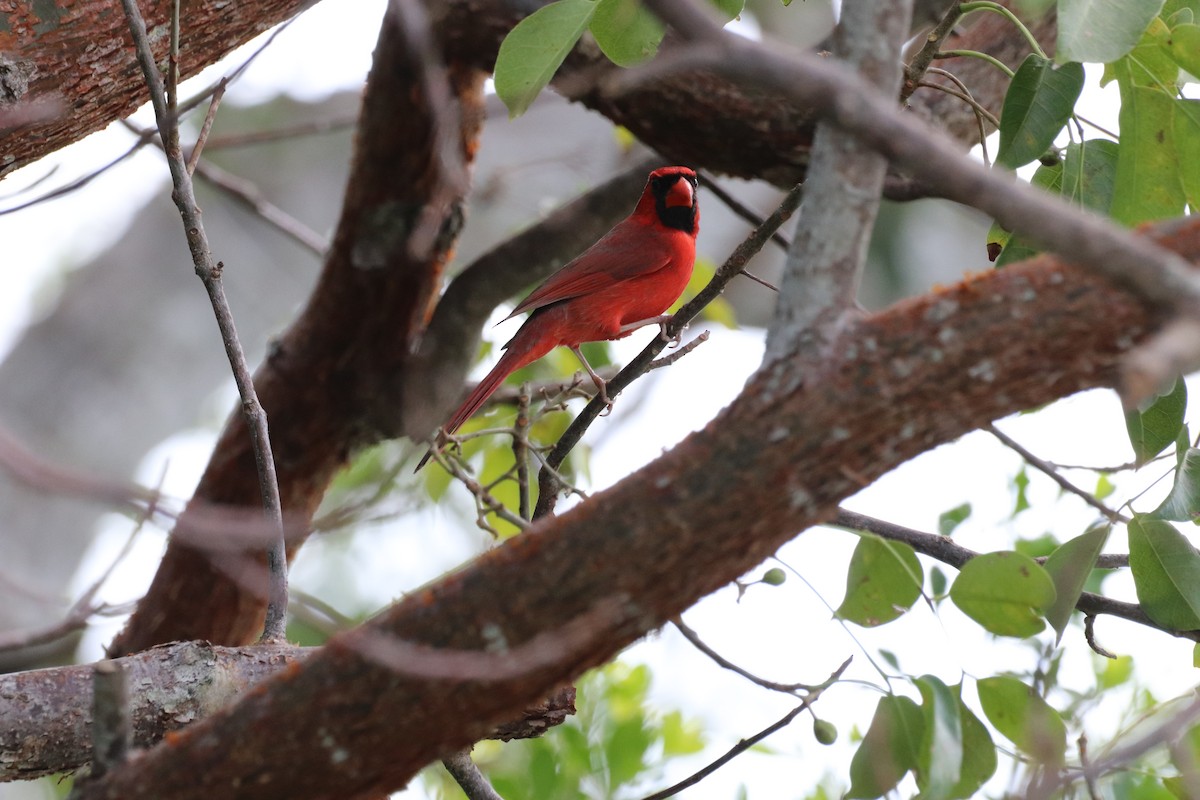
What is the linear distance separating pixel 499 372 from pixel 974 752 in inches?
68.8

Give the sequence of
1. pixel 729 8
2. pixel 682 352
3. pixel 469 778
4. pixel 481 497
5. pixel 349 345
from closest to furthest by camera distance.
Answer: pixel 729 8 → pixel 469 778 → pixel 682 352 → pixel 481 497 → pixel 349 345

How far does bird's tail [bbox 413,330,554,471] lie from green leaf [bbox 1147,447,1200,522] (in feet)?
5.60

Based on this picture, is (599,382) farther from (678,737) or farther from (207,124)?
(678,737)

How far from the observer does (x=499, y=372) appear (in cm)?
320

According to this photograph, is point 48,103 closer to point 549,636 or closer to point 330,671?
point 330,671

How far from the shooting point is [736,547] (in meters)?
1.25

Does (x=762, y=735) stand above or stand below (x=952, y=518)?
below

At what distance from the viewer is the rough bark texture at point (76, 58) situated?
7.43ft

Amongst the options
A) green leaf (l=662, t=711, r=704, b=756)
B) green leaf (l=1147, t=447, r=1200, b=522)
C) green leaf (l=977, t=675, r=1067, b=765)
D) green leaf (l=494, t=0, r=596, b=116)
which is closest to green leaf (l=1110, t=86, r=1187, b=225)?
green leaf (l=1147, t=447, r=1200, b=522)

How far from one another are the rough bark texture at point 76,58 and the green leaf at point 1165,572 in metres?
2.11

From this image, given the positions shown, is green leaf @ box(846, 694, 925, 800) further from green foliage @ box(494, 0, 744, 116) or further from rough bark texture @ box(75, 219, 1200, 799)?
green foliage @ box(494, 0, 744, 116)

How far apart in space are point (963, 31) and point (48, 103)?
250 centimetres

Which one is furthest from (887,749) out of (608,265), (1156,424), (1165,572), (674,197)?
(674,197)

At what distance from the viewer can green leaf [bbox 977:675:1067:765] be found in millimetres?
1732
